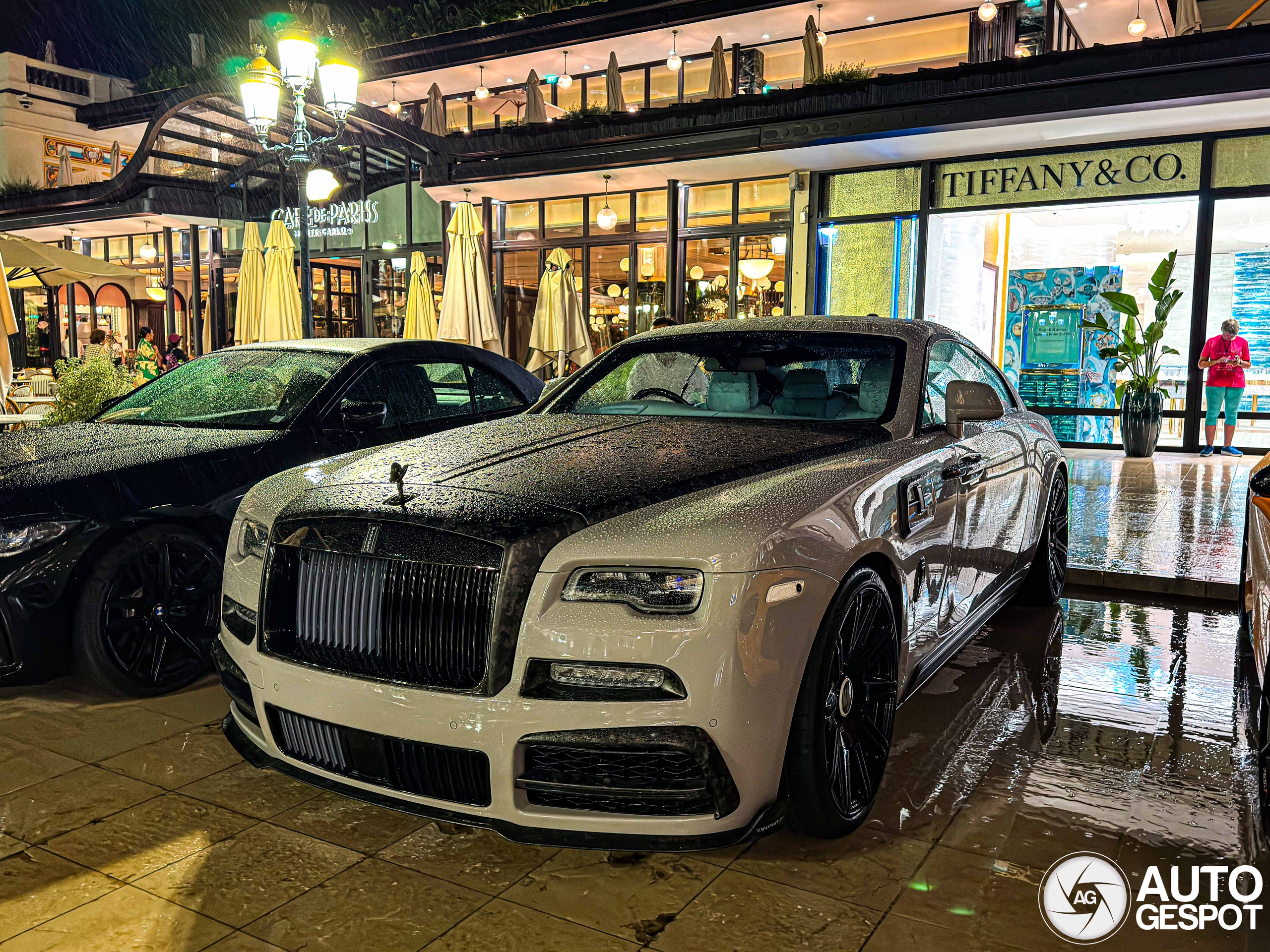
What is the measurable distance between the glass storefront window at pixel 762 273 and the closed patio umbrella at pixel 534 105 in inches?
205

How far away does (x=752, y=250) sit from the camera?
1531cm

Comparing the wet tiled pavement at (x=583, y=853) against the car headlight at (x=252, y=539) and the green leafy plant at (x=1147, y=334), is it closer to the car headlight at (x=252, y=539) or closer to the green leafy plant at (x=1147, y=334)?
the car headlight at (x=252, y=539)

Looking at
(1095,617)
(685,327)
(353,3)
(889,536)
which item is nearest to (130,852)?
(889,536)

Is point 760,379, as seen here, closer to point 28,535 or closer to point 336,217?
point 28,535

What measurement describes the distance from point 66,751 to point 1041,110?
11549 mm

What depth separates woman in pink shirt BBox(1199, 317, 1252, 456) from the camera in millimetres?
12375

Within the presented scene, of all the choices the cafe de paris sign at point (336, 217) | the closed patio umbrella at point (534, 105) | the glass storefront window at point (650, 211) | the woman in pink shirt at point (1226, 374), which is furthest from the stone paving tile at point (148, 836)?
the cafe de paris sign at point (336, 217)

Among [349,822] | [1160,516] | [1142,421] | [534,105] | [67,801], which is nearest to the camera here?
[349,822]

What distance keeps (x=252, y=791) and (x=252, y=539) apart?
34.9 inches

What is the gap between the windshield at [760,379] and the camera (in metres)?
3.90

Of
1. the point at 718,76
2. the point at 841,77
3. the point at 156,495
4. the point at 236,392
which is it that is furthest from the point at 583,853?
the point at 718,76

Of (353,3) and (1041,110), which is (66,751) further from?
(353,3)

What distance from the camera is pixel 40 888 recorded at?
2.66 meters

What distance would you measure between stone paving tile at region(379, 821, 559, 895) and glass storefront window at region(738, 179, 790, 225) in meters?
13.3
